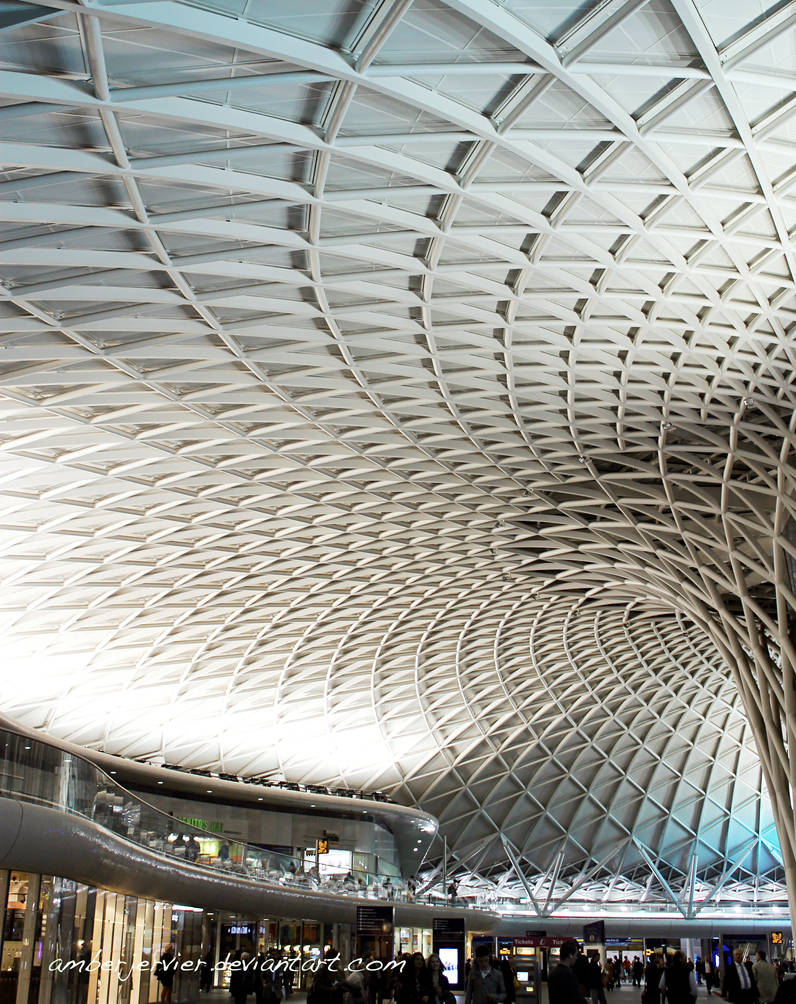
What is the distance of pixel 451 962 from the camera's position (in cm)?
3334

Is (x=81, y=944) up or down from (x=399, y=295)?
down

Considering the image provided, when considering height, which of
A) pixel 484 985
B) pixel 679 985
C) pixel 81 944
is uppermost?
pixel 484 985

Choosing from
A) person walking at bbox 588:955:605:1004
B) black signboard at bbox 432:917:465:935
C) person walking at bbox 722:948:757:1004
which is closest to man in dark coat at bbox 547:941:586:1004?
person walking at bbox 722:948:757:1004

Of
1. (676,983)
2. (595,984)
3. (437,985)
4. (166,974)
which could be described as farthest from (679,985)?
(166,974)

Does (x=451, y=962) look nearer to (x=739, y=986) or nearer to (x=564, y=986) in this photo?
(x=739, y=986)

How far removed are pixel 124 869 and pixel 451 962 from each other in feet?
45.0

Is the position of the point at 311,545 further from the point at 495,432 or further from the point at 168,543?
the point at 495,432

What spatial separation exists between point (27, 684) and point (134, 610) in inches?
300

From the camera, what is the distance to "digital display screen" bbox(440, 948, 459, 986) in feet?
109

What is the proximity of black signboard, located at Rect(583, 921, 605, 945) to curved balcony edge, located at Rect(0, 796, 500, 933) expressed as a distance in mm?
11542

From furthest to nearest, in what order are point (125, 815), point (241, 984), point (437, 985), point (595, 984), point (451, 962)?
point (451, 962)
point (125, 815)
point (241, 984)
point (595, 984)
point (437, 985)

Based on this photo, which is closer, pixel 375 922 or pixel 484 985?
pixel 484 985

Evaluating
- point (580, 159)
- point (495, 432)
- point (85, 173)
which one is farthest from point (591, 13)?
point (495, 432)

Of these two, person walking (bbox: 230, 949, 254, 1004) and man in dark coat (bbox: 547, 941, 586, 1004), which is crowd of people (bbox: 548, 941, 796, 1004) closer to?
man in dark coat (bbox: 547, 941, 586, 1004)
